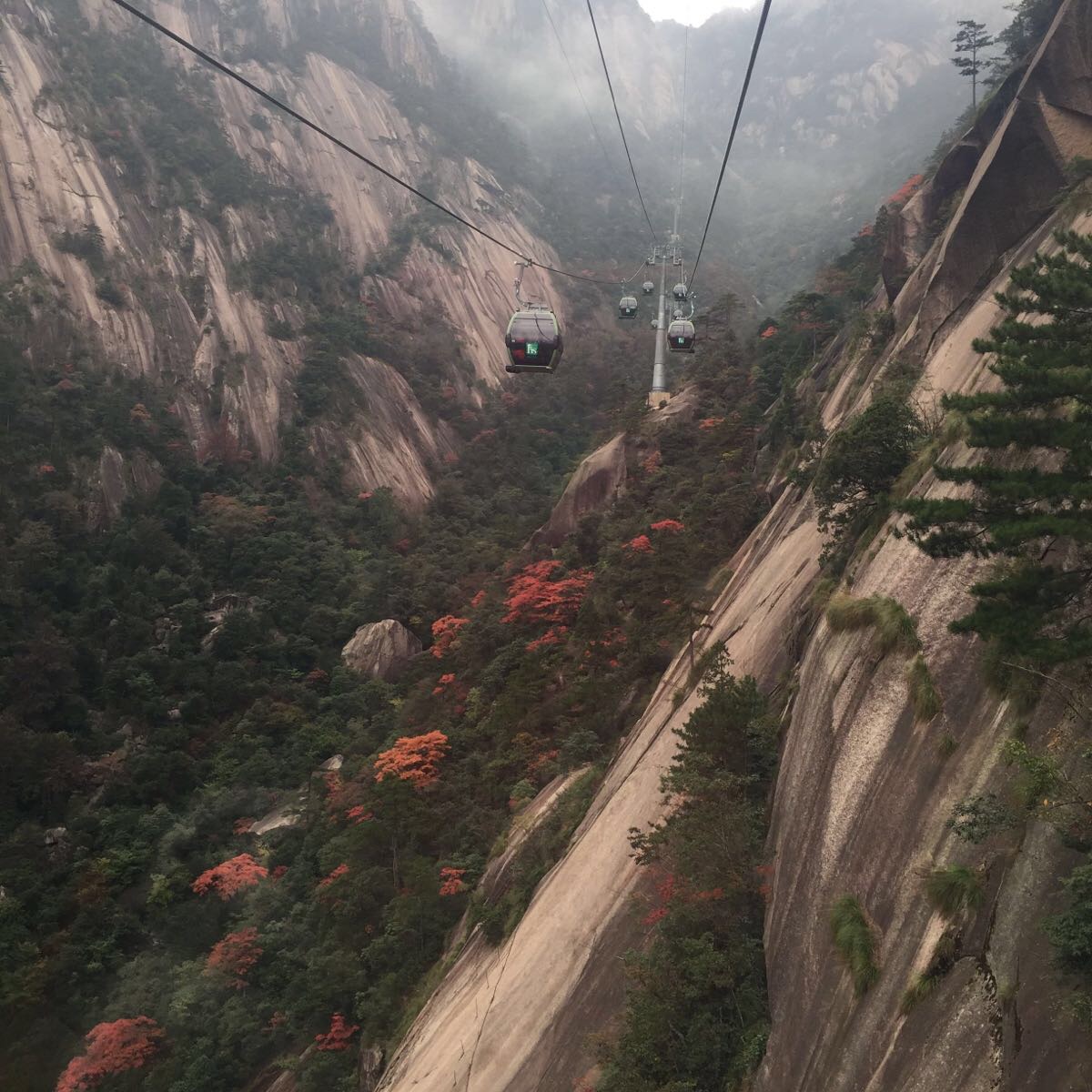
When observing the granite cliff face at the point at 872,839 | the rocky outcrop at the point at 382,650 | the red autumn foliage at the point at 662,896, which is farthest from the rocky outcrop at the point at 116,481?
the red autumn foliage at the point at 662,896

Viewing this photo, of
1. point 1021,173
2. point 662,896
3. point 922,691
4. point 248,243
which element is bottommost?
point 662,896

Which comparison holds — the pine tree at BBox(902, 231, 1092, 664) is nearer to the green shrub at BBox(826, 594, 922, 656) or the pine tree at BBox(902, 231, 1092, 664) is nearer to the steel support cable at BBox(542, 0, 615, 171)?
the green shrub at BBox(826, 594, 922, 656)

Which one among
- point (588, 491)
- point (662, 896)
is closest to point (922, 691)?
point (662, 896)

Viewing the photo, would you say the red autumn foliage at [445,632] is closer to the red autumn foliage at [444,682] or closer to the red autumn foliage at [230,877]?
the red autumn foliage at [444,682]

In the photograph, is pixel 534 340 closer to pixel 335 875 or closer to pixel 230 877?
pixel 335 875

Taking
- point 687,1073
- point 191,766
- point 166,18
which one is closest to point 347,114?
point 166,18
